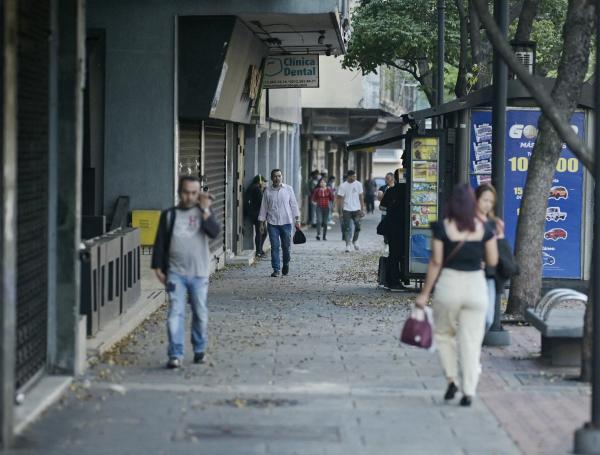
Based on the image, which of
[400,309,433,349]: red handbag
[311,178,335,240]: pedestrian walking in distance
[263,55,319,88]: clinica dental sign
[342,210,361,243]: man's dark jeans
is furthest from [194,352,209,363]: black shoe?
[311,178,335,240]: pedestrian walking in distance

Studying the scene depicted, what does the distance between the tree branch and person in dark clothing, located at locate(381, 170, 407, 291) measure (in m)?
7.73

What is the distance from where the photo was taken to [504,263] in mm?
11312

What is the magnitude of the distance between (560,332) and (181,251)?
3.34 metres

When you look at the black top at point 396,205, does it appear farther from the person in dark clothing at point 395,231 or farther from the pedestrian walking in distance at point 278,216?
the pedestrian walking in distance at point 278,216

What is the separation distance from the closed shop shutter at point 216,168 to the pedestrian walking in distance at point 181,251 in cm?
1090

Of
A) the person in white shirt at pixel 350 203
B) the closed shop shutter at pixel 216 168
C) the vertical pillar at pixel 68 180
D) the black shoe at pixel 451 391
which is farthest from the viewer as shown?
the person in white shirt at pixel 350 203

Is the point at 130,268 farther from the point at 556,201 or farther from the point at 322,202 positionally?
the point at 322,202

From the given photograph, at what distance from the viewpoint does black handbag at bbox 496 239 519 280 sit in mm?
11312

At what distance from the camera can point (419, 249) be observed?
61.1 ft

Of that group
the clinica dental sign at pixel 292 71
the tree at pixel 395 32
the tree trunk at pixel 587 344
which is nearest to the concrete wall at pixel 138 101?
the clinica dental sign at pixel 292 71

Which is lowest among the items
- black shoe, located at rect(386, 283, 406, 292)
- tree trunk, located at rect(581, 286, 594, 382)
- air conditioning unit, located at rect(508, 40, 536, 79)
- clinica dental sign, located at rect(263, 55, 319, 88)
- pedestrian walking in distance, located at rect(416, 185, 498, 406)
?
black shoe, located at rect(386, 283, 406, 292)

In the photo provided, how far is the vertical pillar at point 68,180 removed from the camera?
10805mm

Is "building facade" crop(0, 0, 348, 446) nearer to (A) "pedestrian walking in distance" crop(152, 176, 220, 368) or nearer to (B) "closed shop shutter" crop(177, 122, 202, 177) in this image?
(B) "closed shop shutter" crop(177, 122, 202, 177)

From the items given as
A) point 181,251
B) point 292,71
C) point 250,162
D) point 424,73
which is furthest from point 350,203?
point 181,251
